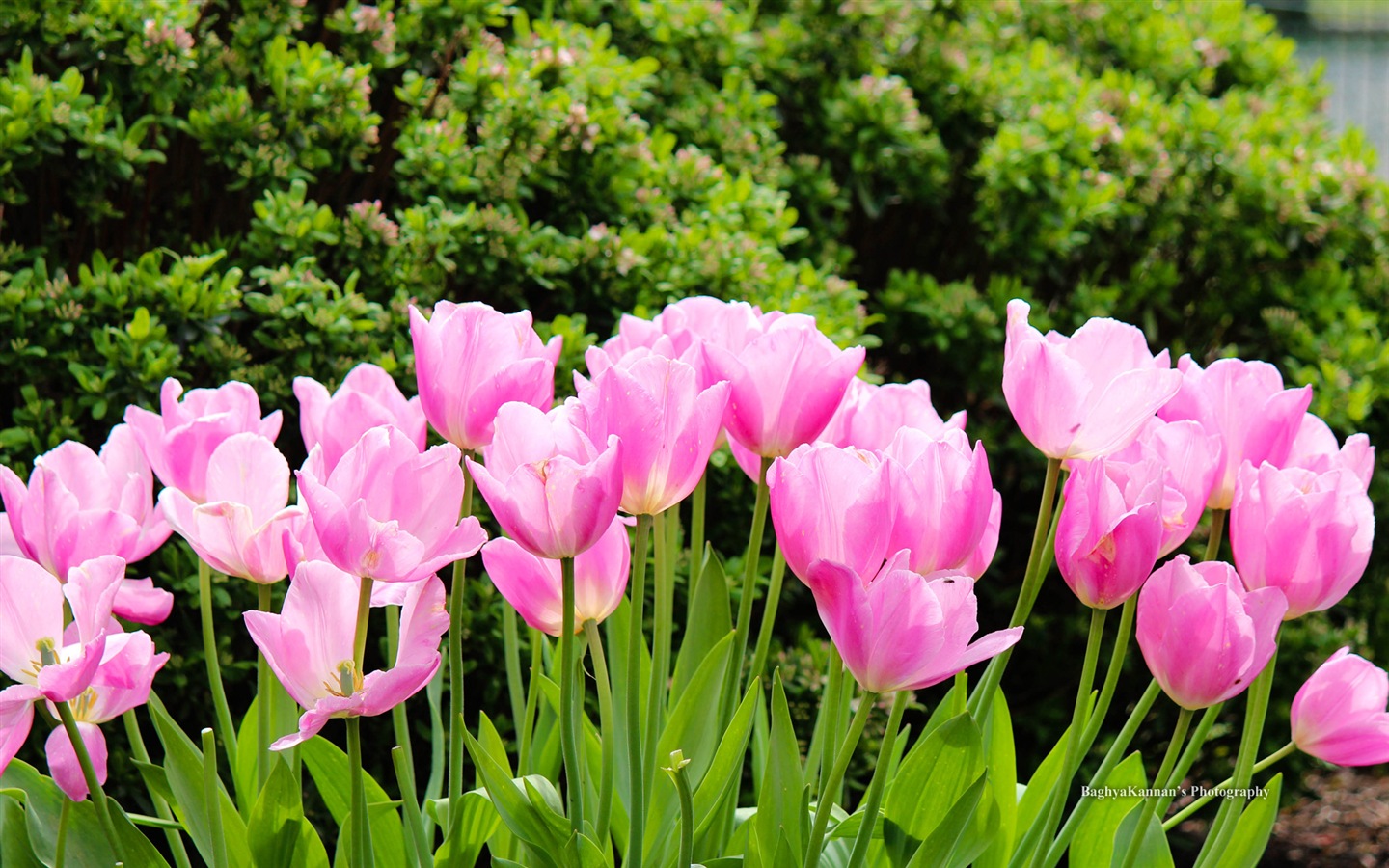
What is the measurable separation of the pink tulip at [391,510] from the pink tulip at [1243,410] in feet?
2.07

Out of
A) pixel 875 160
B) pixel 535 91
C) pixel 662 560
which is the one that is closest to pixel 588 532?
pixel 662 560

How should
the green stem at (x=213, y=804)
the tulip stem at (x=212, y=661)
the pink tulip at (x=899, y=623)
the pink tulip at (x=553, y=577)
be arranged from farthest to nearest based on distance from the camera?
the tulip stem at (x=212, y=661) < the pink tulip at (x=553, y=577) < the green stem at (x=213, y=804) < the pink tulip at (x=899, y=623)

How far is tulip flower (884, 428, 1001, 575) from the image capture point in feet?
3.23

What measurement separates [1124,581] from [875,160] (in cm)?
228

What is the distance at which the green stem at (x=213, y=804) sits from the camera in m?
1.05

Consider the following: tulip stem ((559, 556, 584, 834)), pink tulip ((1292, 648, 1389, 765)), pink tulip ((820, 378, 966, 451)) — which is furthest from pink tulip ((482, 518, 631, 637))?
pink tulip ((1292, 648, 1389, 765))

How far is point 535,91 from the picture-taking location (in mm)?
2459

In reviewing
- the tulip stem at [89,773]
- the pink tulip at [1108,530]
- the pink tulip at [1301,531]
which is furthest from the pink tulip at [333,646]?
the pink tulip at [1301,531]

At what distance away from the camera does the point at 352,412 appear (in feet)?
3.93

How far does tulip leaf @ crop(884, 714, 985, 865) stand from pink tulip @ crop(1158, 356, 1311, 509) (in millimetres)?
331

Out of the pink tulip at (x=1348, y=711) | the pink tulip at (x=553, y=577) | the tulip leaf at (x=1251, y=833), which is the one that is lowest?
the tulip leaf at (x=1251, y=833)

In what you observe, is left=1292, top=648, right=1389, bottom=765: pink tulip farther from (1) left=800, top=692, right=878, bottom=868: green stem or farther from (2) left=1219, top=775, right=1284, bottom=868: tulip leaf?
(1) left=800, top=692, right=878, bottom=868: green stem

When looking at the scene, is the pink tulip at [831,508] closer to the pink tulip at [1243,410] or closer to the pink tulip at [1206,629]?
the pink tulip at [1206,629]

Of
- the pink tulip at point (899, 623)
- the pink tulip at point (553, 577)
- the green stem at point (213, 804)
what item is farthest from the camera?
the pink tulip at point (553, 577)
